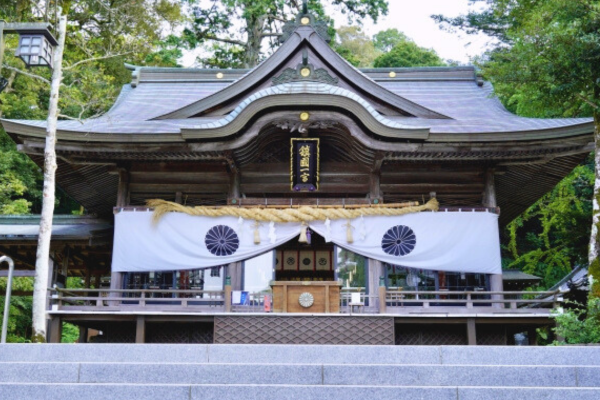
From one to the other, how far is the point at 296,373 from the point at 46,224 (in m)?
5.83

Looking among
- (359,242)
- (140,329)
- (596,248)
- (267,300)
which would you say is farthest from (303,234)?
(596,248)

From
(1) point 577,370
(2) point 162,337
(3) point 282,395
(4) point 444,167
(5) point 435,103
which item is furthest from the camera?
(5) point 435,103

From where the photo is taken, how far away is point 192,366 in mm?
6195

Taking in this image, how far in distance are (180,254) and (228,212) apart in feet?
4.22

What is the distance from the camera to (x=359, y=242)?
41.3 ft

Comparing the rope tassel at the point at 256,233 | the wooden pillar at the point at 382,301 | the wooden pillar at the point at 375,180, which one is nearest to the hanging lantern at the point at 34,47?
Result: the rope tassel at the point at 256,233

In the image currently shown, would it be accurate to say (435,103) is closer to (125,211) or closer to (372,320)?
(372,320)

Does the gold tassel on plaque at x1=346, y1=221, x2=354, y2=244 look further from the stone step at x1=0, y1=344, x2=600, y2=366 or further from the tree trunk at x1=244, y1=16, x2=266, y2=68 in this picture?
the tree trunk at x1=244, y1=16, x2=266, y2=68

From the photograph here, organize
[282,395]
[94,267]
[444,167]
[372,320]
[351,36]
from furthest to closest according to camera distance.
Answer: [351,36], [94,267], [444,167], [372,320], [282,395]

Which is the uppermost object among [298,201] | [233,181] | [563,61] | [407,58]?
[407,58]

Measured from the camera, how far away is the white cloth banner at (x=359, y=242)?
1259 centimetres

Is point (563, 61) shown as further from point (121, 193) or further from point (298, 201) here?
point (121, 193)

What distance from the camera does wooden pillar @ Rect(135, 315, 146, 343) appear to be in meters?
11.7

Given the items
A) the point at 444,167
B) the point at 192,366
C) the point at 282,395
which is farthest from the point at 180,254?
the point at 282,395
